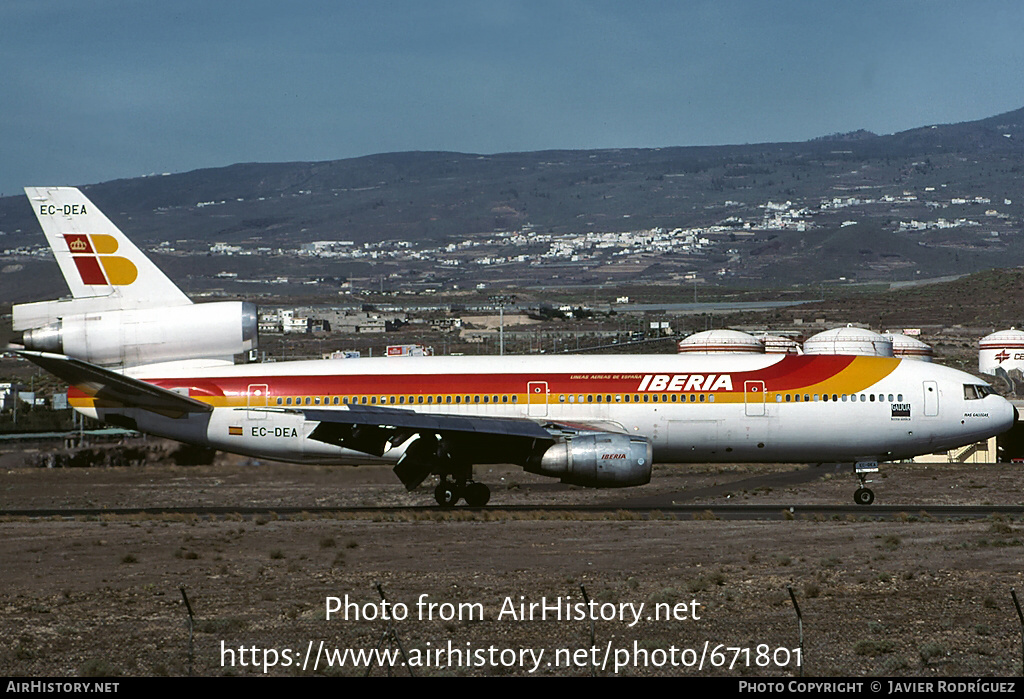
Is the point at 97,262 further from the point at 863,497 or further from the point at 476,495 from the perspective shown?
the point at 863,497

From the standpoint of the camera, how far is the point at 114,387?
131 ft

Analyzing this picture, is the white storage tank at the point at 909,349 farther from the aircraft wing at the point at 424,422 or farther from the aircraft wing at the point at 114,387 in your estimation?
the aircraft wing at the point at 114,387

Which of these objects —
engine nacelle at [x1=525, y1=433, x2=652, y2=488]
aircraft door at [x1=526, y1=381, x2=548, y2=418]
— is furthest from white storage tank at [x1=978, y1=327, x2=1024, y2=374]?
engine nacelle at [x1=525, y1=433, x2=652, y2=488]

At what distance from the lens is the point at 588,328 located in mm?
175125

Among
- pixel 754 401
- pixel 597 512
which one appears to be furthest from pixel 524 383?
pixel 754 401

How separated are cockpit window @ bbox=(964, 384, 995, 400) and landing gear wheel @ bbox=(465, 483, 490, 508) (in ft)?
53.3

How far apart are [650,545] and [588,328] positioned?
14494 centimetres

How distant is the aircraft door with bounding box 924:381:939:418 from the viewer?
135 ft

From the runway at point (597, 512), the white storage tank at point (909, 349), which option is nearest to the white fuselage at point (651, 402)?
the runway at point (597, 512)

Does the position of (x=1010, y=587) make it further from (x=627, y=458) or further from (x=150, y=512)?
(x=150, y=512)

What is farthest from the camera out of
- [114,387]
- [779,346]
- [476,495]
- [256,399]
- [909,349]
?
[909,349]

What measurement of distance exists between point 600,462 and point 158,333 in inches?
593

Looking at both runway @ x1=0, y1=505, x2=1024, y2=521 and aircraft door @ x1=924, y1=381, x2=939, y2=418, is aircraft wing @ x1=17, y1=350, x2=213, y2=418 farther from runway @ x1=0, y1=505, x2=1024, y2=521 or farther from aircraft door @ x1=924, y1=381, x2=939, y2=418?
aircraft door @ x1=924, y1=381, x2=939, y2=418
